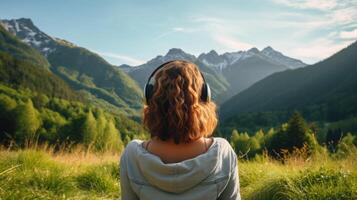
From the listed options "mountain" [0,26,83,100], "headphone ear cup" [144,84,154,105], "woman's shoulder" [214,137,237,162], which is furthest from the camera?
"mountain" [0,26,83,100]

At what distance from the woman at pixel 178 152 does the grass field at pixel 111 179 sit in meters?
3.00

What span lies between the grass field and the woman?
2997 millimetres

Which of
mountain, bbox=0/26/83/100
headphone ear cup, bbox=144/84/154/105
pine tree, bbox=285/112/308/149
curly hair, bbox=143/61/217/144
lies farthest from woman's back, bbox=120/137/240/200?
mountain, bbox=0/26/83/100

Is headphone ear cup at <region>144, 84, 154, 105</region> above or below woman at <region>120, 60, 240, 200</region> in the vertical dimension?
above

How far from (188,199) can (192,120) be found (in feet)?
1.69

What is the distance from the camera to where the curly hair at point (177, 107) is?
8.25 feet

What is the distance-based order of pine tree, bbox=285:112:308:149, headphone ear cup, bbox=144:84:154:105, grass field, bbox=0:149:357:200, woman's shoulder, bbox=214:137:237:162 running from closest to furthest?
woman's shoulder, bbox=214:137:237:162
headphone ear cup, bbox=144:84:154:105
grass field, bbox=0:149:357:200
pine tree, bbox=285:112:308:149

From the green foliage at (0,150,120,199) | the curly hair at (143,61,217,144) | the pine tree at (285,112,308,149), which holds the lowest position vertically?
the pine tree at (285,112,308,149)

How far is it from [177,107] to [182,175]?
446 millimetres

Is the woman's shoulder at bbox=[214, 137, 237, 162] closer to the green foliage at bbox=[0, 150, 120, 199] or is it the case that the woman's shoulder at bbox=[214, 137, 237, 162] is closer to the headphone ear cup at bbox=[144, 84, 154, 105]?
the headphone ear cup at bbox=[144, 84, 154, 105]

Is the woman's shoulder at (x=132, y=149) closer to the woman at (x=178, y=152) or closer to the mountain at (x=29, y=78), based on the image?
the woman at (x=178, y=152)

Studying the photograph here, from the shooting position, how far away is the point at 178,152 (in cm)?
251

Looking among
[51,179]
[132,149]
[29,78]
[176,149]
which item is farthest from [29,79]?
[176,149]

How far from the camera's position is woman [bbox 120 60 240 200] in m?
2.40
